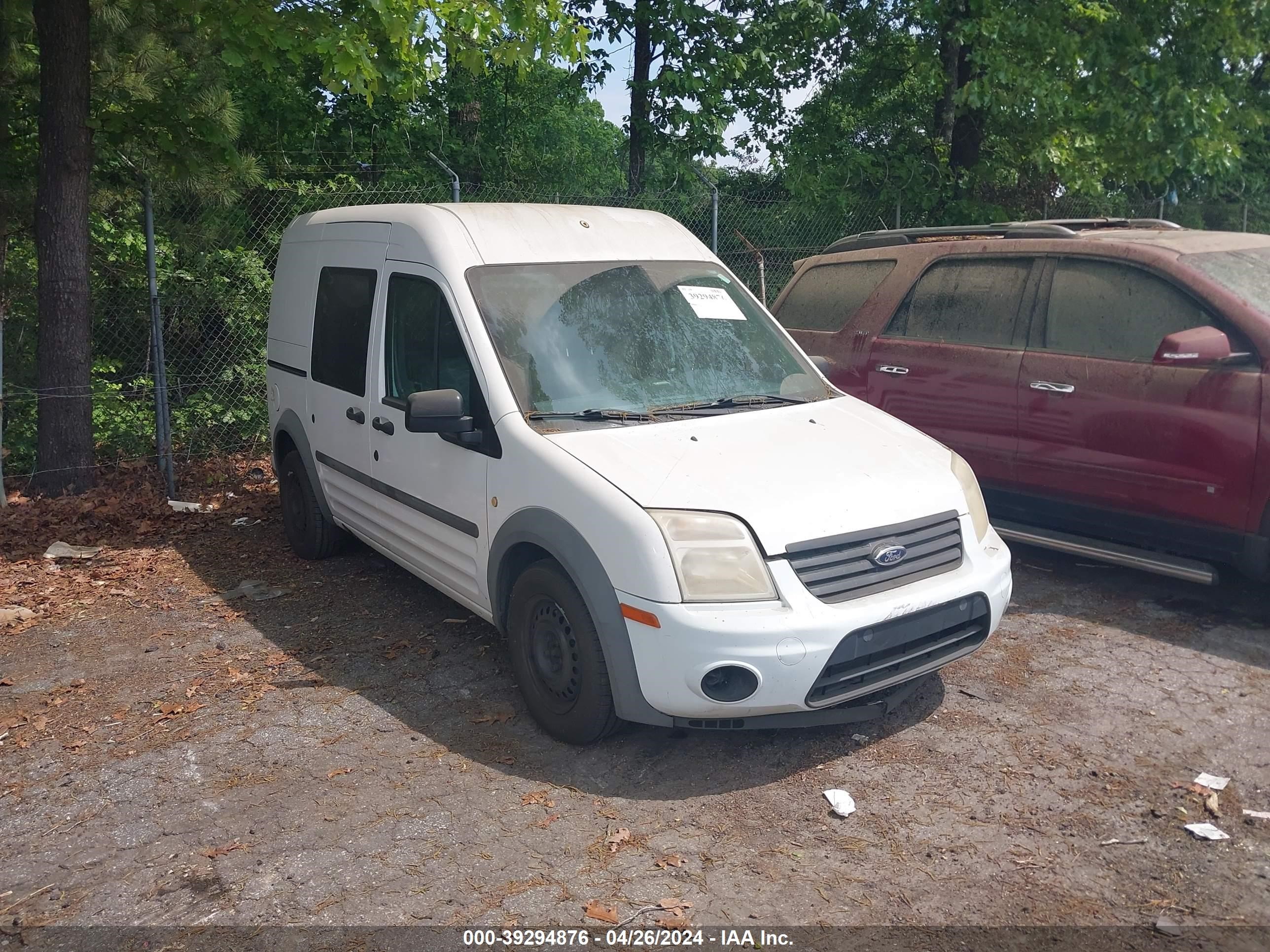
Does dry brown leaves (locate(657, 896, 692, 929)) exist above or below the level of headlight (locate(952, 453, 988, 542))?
below

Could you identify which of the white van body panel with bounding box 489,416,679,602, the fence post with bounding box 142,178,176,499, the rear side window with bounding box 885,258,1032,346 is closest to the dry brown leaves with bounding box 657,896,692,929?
the white van body panel with bounding box 489,416,679,602

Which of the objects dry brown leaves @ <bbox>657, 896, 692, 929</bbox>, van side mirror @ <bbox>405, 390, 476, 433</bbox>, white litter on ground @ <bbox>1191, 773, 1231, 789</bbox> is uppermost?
van side mirror @ <bbox>405, 390, 476, 433</bbox>

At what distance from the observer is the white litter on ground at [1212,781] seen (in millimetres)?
3906

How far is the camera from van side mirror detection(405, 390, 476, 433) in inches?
174

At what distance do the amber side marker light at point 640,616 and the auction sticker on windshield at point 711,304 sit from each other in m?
1.84

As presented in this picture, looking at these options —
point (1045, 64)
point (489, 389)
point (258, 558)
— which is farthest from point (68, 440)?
point (1045, 64)

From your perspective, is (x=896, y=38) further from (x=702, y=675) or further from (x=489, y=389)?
(x=702, y=675)

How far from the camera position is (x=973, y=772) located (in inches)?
160

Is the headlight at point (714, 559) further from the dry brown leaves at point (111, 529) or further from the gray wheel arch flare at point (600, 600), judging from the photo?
the dry brown leaves at point (111, 529)

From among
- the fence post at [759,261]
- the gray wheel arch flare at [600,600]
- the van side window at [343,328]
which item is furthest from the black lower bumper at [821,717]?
the fence post at [759,261]

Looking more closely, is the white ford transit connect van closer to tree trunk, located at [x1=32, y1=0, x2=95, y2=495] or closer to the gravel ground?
the gravel ground

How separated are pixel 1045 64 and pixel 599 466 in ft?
36.0

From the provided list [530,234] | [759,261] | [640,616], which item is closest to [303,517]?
[530,234]

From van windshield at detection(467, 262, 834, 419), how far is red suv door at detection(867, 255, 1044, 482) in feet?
4.99
